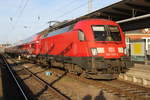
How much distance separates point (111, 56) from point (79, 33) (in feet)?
6.80

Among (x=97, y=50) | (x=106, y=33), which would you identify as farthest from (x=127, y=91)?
(x=106, y=33)

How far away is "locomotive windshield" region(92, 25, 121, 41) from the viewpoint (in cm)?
1062

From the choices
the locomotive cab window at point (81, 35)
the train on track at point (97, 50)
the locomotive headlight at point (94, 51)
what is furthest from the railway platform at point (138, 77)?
the locomotive cab window at point (81, 35)

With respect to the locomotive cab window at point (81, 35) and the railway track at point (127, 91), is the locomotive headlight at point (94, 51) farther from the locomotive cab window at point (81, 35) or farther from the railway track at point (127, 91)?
the railway track at point (127, 91)

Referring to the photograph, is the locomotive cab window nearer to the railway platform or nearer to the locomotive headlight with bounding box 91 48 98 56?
the locomotive headlight with bounding box 91 48 98 56

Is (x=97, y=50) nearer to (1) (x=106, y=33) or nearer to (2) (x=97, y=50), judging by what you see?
(2) (x=97, y=50)

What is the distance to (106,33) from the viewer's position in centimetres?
1084

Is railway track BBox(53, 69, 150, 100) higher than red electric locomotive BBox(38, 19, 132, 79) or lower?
lower

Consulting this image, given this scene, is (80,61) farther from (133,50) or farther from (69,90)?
(133,50)

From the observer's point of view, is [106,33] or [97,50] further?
[106,33]

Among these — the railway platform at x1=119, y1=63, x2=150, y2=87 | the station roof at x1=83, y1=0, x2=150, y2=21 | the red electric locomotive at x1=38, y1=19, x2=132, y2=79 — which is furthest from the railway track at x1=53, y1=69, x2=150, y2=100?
the station roof at x1=83, y1=0, x2=150, y2=21

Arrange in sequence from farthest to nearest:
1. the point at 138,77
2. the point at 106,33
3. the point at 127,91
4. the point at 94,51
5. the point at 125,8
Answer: the point at 125,8 → the point at 106,33 → the point at 138,77 → the point at 94,51 → the point at 127,91

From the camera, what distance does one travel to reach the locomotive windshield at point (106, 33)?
10.6 meters

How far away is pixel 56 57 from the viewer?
1455 centimetres
